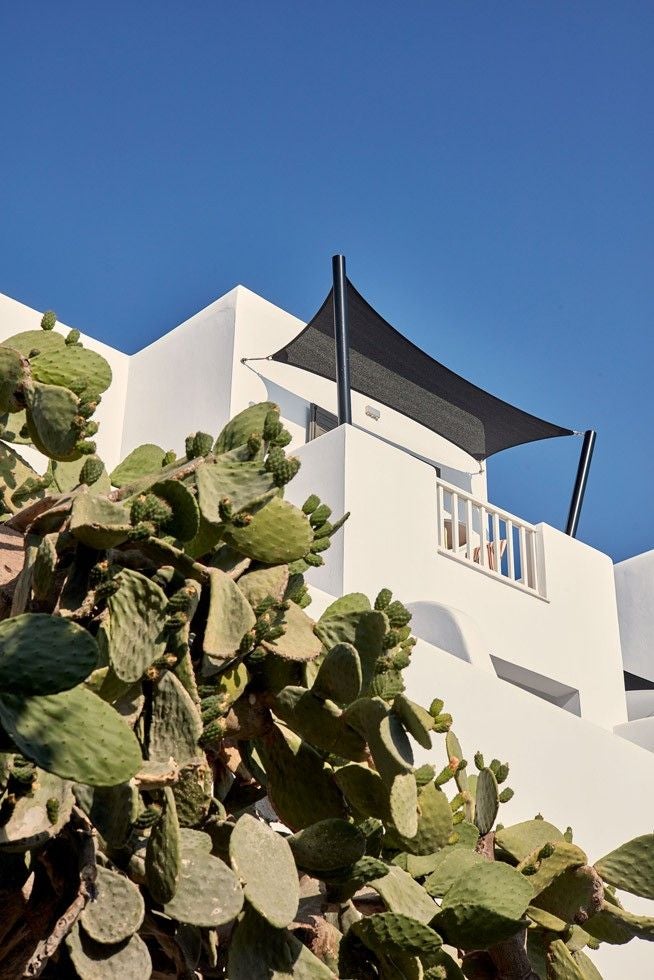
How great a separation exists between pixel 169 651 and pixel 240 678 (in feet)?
1.07

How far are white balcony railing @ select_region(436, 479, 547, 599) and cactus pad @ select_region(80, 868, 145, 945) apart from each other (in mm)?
6821

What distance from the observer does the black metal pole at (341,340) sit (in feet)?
32.4

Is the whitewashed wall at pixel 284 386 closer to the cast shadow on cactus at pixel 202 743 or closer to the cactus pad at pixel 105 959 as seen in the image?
the cast shadow on cactus at pixel 202 743

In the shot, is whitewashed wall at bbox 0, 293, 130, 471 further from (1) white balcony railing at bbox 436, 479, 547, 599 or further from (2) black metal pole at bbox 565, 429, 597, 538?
(2) black metal pole at bbox 565, 429, 597, 538

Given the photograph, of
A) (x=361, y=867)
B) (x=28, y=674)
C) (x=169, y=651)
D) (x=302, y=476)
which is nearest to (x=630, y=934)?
(x=361, y=867)

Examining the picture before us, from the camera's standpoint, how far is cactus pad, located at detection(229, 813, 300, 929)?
273cm

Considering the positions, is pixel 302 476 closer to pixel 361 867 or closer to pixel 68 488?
pixel 68 488

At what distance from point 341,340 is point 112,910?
7.90 metres

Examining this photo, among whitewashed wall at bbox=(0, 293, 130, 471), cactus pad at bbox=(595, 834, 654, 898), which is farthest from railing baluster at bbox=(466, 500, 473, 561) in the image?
cactus pad at bbox=(595, 834, 654, 898)

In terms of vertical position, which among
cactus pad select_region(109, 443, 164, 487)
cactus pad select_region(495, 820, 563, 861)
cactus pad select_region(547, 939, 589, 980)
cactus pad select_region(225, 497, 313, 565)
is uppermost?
cactus pad select_region(109, 443, 164, 487)

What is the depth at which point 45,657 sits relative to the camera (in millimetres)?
2207

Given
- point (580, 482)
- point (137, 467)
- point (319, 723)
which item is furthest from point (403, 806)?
point (580, 482)

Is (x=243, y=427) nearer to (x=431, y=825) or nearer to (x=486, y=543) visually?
(x=431, y=825)

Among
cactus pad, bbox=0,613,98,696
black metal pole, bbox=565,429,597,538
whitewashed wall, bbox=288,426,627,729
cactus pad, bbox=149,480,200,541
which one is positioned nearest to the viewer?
cactus pad, bbox=0,613,98,696
